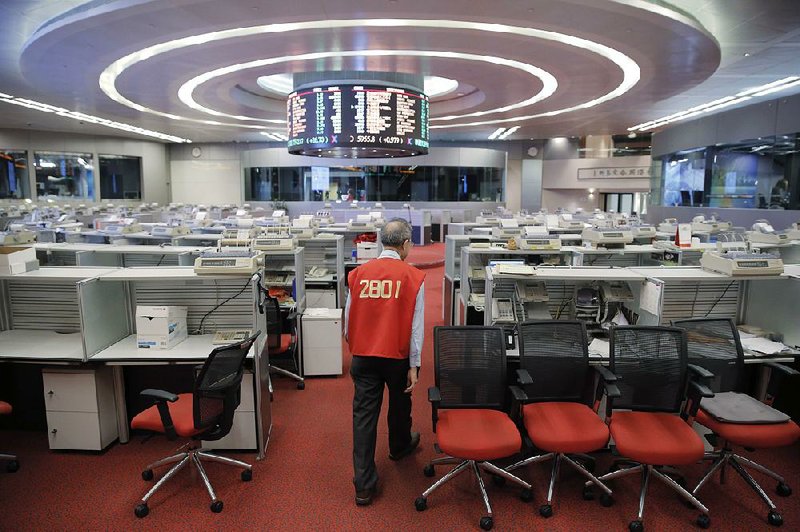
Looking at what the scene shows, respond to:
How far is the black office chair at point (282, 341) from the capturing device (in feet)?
14.0

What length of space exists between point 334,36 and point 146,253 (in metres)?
3.27

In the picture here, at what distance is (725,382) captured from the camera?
123 inches

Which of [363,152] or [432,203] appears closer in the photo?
[363,152]

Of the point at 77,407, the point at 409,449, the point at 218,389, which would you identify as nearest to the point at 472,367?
the point at 409,449

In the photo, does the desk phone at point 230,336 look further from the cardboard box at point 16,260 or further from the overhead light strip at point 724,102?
the overhead light strip at point 724,102

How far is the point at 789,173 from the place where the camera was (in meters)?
10.1

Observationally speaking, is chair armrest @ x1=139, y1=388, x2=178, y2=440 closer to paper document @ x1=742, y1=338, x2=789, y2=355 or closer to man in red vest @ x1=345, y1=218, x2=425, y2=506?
man in red vest @ x1=345, y1=218, x2=425, y2=506

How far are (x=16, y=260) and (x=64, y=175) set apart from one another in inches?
658

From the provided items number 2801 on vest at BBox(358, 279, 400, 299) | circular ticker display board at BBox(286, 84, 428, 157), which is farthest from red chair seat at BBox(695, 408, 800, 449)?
circular ticker display board at BBox(286, 84, 428, 157)

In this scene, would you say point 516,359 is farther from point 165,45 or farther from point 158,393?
point 165,45

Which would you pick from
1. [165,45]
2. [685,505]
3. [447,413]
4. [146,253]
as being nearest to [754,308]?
[685,505]

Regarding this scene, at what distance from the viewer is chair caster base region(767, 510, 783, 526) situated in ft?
8.73

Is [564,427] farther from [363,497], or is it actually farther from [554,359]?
[363,497]

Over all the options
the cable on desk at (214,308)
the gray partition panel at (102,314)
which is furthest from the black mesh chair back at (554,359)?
the gray partition panel at (102,314)
